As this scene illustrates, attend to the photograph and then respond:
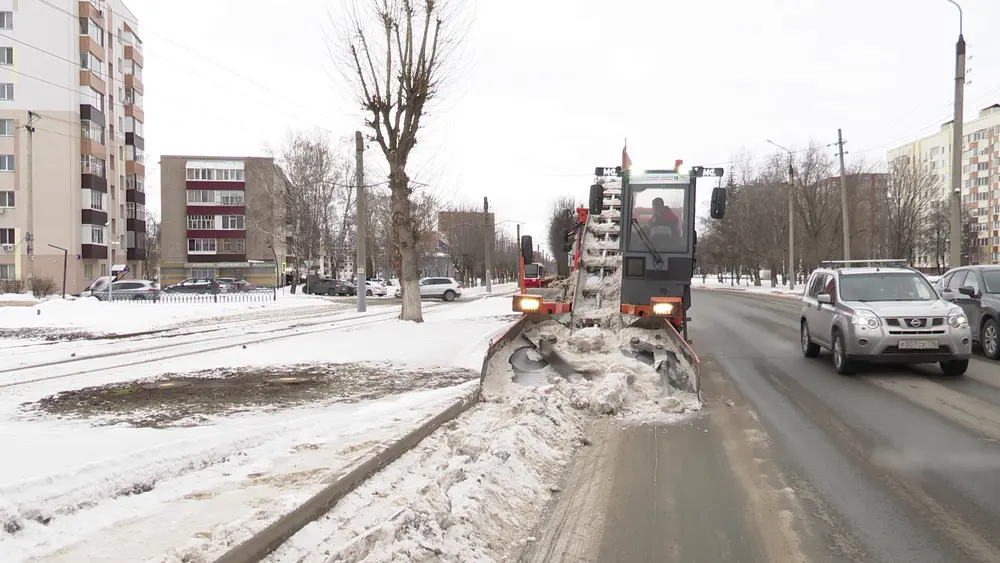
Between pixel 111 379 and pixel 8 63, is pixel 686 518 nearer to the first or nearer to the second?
pixel 111 379

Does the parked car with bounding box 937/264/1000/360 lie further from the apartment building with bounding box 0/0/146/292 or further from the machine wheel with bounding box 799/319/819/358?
the apartment building with bounding box 0/0/146/292

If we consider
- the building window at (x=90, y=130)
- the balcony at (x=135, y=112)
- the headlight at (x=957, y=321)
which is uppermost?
the balcony at (x=135, y=112)

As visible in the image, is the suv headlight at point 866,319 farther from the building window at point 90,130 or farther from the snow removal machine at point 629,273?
the building window at point 90,130

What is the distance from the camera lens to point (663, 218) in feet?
36.9

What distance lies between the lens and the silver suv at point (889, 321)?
9.71 metres

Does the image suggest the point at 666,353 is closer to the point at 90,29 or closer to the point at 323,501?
the point at 323,501

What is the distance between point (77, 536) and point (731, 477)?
4482mm

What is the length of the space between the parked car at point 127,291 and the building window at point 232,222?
44846 millimetres

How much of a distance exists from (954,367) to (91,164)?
6193 cm

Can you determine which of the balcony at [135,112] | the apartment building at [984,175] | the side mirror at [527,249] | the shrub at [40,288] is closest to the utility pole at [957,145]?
the side mirror at [527,249]

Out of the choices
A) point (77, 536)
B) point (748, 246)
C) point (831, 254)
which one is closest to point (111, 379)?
point (77, 536)

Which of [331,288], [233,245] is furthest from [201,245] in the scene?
[331,288]

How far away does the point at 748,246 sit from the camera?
6175 cm

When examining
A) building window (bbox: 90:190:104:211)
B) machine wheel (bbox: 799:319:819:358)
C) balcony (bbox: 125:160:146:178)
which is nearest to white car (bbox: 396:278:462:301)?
building window (bbox: 90:190:104:211)
